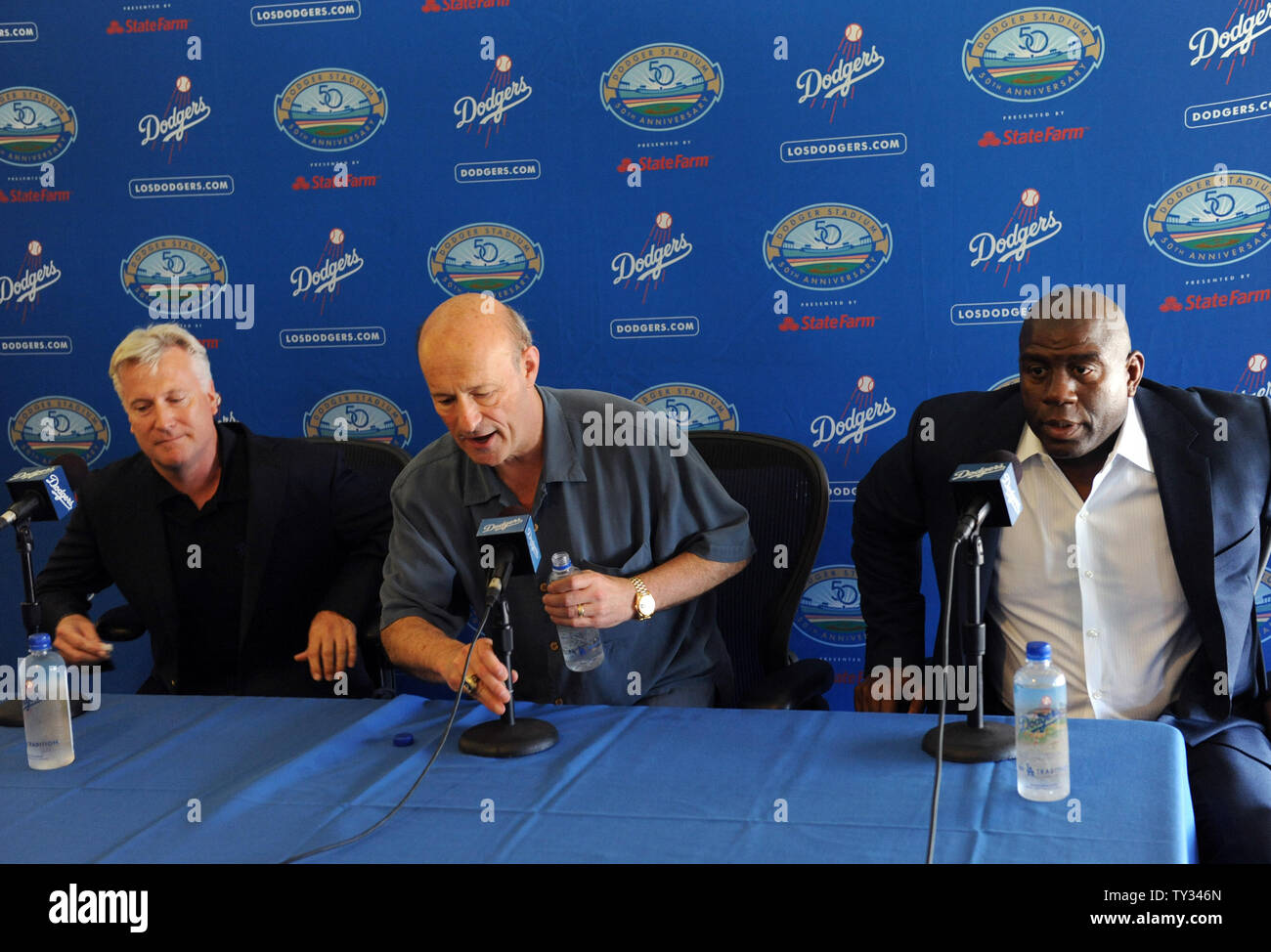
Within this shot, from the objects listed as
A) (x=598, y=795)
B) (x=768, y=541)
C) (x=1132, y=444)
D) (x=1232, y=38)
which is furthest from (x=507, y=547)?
(x=1232, y=38)

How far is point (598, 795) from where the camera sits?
1.59 meters

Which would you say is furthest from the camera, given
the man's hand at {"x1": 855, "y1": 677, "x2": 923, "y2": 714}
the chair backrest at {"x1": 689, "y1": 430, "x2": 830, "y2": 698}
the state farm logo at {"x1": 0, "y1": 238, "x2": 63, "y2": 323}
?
the state farm logo at {"x1": 0, "y1": 238, "x2": 63, "y2": 323}

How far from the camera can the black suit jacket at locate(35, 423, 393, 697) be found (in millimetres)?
2648

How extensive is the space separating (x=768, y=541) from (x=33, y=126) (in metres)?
3.00

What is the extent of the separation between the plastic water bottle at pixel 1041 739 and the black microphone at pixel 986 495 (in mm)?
194

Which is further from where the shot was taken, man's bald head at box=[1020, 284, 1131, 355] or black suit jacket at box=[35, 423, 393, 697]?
black suit jacket at box=[35, 423, 393, 697]

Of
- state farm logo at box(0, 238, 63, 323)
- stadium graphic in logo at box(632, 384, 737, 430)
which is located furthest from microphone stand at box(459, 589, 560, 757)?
state farm logo at box(0, 238, 63, 323)

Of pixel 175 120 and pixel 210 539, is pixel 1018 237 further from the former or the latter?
pixel 175 120

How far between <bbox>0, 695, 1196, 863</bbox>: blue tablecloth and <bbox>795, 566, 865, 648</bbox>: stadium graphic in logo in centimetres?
153

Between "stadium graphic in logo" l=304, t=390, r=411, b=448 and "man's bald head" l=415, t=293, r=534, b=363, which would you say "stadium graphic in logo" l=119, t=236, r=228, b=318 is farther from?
"man's bald head" l=415, t=293, r=534, b=363

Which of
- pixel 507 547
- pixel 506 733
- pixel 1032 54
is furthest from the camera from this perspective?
pixel 1032 54

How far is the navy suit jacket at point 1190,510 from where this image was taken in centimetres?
207
